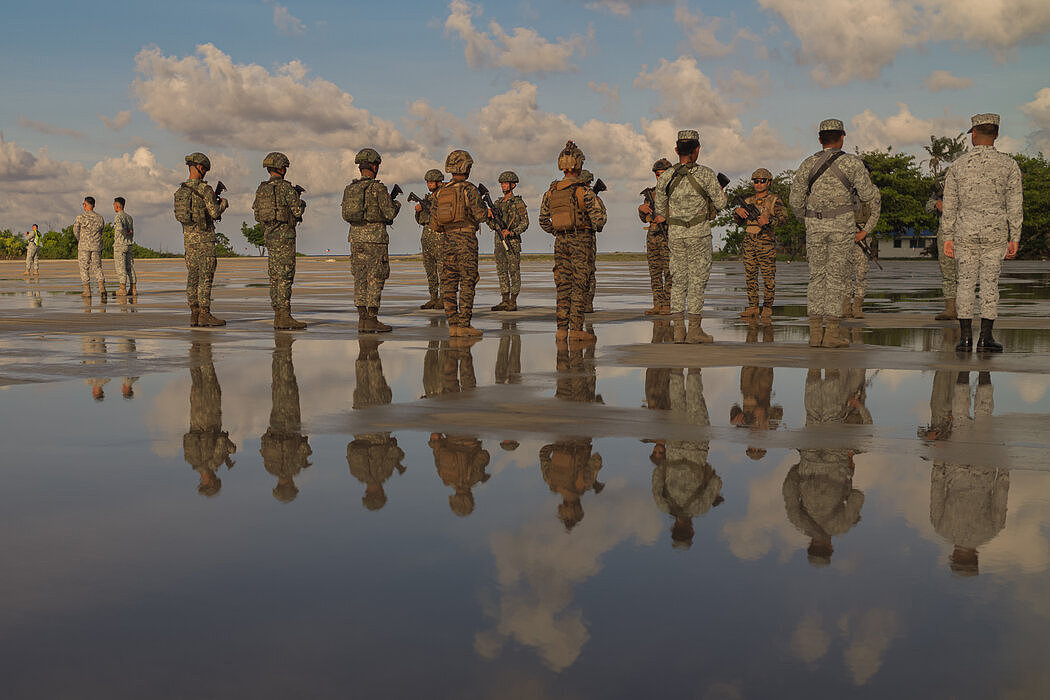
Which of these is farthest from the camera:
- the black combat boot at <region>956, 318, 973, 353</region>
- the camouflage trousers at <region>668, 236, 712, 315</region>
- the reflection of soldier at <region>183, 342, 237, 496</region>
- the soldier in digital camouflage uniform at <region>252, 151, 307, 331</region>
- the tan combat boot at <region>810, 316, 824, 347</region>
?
the soldier in digital camouflage uniform at <region>252, 151, 307, 331</region>

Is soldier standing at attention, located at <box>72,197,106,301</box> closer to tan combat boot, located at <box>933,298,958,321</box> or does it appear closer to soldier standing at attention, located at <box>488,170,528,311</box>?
soldier standing at attention, located at <box>488,170,528,311</box>

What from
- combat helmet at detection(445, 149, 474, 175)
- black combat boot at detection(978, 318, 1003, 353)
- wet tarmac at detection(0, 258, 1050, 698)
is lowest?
wet tarmac at detection(0, 258, 1050, 698)

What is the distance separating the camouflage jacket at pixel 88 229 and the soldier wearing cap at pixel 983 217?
1973cm

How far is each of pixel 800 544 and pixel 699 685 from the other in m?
1.42

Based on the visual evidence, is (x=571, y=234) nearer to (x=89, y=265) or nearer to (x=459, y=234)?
(x=459, y=234)

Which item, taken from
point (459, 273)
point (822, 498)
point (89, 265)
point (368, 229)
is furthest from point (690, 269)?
point (89, 265)

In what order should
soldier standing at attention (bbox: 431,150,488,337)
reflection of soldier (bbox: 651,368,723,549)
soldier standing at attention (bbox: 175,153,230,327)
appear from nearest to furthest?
1. reflection of soldier (bbox: 651,368,723,549)
2. soldier standing at attention (bbox: 431,150,488,337)
3. soldier standing at attention (bbox: 175,153,230,327)

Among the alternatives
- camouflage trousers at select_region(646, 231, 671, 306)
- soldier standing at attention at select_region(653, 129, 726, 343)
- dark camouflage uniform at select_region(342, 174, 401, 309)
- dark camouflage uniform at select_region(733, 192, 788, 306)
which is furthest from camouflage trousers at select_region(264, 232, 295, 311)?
dark camouflage uniform at select_region(733, 192, 788, 306)

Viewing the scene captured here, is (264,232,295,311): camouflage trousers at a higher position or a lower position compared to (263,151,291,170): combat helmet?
lower

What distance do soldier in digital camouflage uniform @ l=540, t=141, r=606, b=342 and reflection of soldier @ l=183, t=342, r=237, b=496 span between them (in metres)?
5.32

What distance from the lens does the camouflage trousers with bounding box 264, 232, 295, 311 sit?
584 inches

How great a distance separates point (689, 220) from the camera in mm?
12805

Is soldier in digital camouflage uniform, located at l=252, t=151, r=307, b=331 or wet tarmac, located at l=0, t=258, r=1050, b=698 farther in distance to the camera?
soldier in digital camouflage uniform, located at l=252, t=151, r=307, b=331

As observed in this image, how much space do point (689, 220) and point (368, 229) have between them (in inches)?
198
